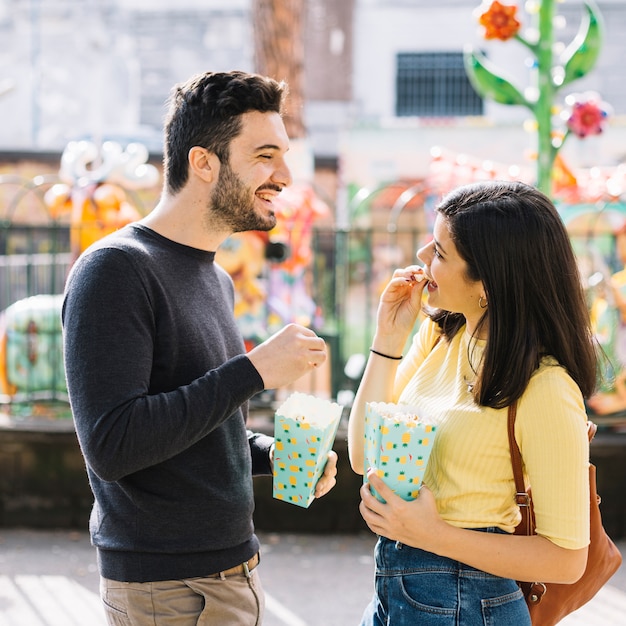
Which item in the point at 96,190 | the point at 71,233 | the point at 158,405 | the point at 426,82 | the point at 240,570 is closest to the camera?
the point at 158,405

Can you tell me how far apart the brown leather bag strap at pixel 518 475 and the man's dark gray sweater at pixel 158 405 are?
0.51 metres

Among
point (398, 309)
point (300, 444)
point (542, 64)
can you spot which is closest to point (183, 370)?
point (300, 444)

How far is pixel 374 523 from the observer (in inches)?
70.9

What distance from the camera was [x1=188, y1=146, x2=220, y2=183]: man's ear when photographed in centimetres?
205

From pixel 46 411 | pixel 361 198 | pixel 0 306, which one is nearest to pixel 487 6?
pixel 361 198

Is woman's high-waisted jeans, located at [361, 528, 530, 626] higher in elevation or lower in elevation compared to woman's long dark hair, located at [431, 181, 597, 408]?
lower

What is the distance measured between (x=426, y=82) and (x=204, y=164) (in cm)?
1883

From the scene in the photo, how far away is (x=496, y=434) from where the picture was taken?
176 centimetres

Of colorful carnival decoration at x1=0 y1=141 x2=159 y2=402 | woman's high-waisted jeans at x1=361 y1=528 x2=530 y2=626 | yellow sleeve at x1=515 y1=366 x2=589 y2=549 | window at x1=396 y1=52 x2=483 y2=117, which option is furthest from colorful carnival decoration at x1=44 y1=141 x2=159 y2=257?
window at x1=396 y1=52 x2=483 y2=117

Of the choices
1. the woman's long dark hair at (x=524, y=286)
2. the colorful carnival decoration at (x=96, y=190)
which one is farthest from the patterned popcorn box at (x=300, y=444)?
the colorful carnival decoration at (x=96, y=190)

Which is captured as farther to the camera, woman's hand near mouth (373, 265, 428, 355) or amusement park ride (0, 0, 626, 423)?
amusement park ride (0, 0, 626, 423)

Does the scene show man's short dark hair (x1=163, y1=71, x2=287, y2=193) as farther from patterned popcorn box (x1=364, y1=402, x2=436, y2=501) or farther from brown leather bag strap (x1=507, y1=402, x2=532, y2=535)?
brown leather bag strap (x1=507, y1=402, x2=532, y2=535)

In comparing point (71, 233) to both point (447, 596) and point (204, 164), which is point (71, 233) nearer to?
point (204, 164)

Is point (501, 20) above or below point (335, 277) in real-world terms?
above
